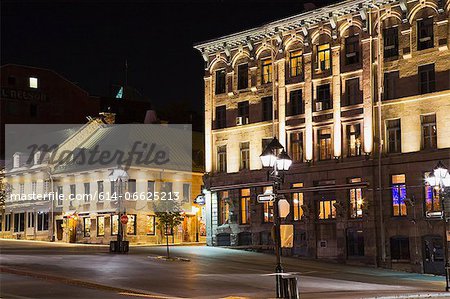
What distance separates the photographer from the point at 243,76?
53.3m

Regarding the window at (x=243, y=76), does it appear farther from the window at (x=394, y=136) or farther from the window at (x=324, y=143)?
the window at (x=394, y=136)

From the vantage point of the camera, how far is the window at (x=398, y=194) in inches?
1713

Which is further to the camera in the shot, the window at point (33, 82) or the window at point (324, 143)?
the window at point (33, 82)

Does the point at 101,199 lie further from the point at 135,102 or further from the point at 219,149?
the point at 135,102

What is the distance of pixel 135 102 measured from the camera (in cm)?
9600

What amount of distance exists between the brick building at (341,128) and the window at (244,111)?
71 millimetres

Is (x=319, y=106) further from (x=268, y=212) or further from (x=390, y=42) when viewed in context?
(x=268, y=212)

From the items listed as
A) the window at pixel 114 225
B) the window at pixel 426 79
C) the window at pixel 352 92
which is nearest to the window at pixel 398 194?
the window at pixel 426 79

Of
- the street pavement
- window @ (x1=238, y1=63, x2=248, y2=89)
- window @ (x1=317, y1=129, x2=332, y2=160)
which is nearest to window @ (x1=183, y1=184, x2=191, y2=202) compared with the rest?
window @ (x1=238, y1=63, x2=248, y2=89)

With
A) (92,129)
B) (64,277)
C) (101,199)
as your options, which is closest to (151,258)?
(64,277)

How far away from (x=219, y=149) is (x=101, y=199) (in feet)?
44.7

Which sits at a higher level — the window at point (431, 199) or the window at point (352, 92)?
the window at point (352, 92)

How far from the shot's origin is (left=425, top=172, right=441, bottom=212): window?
42.0 meters

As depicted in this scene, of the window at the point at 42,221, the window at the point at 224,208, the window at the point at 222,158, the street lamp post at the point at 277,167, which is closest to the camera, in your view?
the street lamp post at the point at 277,167
